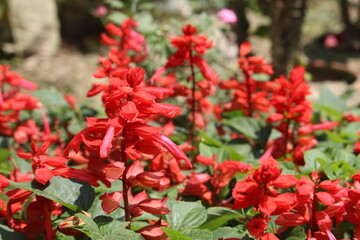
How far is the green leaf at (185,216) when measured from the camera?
1.08 m

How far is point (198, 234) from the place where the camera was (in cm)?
98

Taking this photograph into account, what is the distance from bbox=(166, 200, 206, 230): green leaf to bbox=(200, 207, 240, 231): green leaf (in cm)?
5

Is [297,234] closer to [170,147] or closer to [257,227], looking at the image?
[257,227]

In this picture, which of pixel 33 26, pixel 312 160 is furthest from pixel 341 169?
pixel 33 26

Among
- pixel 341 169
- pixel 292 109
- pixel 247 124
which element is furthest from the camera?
pixel 247 124

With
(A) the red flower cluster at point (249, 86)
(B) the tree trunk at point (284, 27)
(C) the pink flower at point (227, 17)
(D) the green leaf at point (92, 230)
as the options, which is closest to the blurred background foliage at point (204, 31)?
(B) the tree trunk at point (284, 27)

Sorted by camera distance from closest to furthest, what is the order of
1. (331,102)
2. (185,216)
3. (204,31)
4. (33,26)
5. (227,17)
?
(185,216)
(331,102)
(204,31)
(227,17)
(33,26)

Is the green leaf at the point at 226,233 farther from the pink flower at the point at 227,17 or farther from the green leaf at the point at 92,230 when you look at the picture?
the pink flower at the point at 227,17

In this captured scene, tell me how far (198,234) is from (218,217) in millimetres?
183

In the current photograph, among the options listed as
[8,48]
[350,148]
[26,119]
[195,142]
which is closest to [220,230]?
[195,142]

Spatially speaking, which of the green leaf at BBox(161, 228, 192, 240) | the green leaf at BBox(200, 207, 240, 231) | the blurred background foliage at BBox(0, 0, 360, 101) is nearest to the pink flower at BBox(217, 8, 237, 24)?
the blurred background foliage at BBox(0, 0, 360, 101)

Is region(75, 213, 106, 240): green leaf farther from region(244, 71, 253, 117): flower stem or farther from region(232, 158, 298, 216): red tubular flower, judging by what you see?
region(244, 71, 253, 117): flower stem

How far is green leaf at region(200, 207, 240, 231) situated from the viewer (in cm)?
113

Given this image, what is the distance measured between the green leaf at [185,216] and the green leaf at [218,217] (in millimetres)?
51
